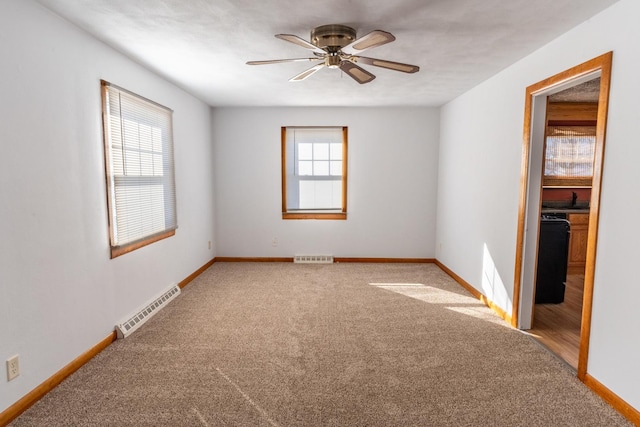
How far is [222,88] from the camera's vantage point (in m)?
4.18

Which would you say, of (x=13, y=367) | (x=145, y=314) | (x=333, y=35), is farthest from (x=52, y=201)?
(x=333, y=35)

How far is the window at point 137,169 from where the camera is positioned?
288cm

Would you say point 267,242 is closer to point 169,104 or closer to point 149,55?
point 169,104

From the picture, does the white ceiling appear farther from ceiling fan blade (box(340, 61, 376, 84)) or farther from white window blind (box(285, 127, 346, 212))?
white window blind (box(285, 127, 346, 212))

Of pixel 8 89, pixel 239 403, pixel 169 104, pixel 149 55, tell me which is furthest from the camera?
pixel 169 104

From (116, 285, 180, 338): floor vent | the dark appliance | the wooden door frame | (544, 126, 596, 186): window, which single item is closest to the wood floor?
the dark appliance

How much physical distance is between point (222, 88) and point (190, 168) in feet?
3.69

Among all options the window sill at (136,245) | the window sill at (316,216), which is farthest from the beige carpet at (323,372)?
the window sill at (316,216)

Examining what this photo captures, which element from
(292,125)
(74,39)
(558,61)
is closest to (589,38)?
(558,61)

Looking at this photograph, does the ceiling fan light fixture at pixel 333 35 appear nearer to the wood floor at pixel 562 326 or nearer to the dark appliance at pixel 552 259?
the dark appliance at pixel 552 259

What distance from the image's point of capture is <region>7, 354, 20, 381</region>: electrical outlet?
1930 mm

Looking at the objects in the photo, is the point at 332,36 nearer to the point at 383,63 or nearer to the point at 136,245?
the point at 383,63

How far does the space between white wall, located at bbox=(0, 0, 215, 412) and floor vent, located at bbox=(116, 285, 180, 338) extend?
8cm

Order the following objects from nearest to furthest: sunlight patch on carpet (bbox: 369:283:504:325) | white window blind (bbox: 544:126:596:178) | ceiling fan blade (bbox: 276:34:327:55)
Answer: ceiling fan blade (bbox: 276:34:327:55), sunlight patch on carpet (bbox: 369:283:504:325), white window blind (bbox: 544:126:596:178)
